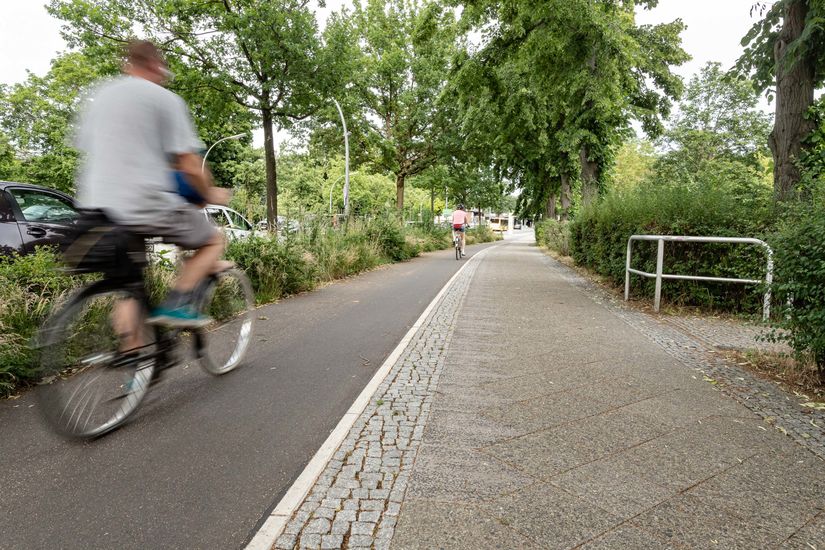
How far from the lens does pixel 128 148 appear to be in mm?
3041

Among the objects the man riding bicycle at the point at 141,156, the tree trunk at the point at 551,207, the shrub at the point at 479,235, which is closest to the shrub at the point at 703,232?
the man riding bicycle at the point at 141,156

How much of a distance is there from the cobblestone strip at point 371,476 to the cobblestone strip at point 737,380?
2423 millimetres

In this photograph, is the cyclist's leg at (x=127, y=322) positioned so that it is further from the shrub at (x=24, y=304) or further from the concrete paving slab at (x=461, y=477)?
the concrete paving slab at (x=461, y=477)

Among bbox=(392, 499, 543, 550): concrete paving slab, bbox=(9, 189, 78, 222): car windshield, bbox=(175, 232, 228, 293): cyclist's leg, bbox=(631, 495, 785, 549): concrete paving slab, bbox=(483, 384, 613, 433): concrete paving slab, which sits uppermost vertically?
bbox=(9, 189, 78, 222): car windshield

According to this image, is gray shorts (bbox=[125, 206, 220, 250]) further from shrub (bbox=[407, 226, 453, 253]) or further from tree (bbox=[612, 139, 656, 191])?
tree (bbox=[612, 139, 656, 191])

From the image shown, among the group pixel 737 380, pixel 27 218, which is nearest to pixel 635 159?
pixel 737 380

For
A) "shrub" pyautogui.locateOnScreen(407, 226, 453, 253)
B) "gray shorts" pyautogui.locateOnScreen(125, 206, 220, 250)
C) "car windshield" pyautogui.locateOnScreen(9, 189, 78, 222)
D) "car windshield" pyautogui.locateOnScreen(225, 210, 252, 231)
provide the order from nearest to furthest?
1. "gray shorts" pyautogui.locateOnScreen(125, 206, 220, 250)
2. "car windshield" pyautogui.locateOnScreen(9, 189, 78, 222)
3. "car windshield" pyautogui.locateOnScreen(225, 210, 252, 231)
4. "shrub" pyautogui.locateOnScreen(407, 226, 453, 253)

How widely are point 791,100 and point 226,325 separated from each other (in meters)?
9.17

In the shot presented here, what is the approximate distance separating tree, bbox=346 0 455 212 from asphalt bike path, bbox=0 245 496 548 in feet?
73.4

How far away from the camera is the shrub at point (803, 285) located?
3.82 m

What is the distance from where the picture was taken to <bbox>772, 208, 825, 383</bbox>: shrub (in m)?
3.82

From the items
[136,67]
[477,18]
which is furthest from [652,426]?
[477,18]

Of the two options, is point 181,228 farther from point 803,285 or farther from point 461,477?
point 803,285

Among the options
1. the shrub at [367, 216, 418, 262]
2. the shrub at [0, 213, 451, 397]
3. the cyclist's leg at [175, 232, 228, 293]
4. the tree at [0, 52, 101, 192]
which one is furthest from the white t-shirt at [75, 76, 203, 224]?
the tree at [0, 52, 101, 192]
